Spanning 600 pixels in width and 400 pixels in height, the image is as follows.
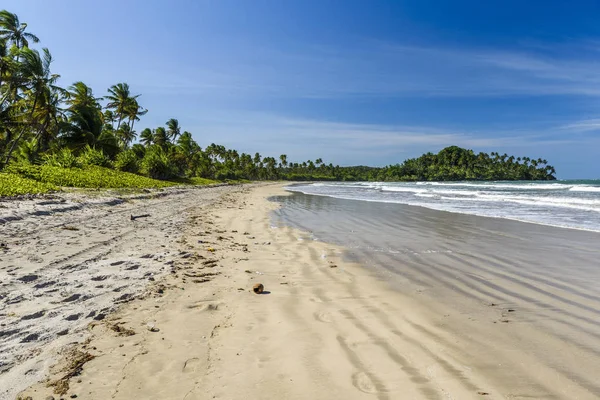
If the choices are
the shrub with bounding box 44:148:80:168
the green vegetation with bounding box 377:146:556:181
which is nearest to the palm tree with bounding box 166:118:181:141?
the shrub with bounding box 44:148:80:168

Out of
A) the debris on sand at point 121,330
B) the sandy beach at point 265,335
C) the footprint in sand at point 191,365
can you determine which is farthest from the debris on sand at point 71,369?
the footprint in sand at point 191,365

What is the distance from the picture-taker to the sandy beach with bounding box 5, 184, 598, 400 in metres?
2.78

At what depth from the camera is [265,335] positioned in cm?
374

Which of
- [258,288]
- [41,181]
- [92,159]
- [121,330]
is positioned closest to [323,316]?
[258,288]

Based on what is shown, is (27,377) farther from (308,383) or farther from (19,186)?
(19,186)

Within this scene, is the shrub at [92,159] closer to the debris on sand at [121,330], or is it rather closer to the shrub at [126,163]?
the shrub at [126,163]

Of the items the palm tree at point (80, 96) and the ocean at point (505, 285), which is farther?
the palm tree at point (80, 96)

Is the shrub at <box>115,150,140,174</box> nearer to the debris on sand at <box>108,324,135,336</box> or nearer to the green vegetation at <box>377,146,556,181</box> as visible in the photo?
the debris on sand at <box>108,324,135,336</box>

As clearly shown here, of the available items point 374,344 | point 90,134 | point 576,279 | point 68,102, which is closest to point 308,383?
point 374,344

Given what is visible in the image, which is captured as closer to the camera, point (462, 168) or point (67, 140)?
point (67, 140)

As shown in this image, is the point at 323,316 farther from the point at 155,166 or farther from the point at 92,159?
the point at 155,166

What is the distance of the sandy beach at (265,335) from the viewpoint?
2.78m

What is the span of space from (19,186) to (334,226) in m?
15.3

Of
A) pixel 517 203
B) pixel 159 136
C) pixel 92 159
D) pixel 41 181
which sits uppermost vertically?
pixel 159 136
